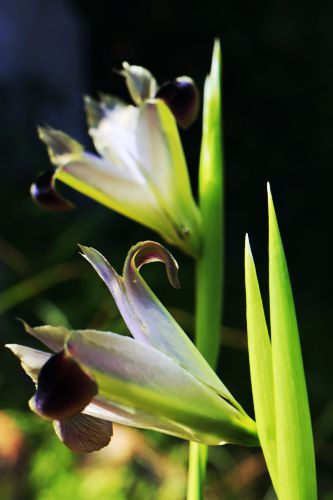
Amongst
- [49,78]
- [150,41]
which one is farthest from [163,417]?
[150,41]

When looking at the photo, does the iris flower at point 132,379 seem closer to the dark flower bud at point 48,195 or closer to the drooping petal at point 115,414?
the drooping petal at point 115,414

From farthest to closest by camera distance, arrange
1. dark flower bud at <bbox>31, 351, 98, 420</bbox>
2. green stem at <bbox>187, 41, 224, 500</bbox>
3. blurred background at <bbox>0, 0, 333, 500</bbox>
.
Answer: blurred background at <bbox>0, 0, 333, 500</bbox>, green stem at <bbox>187, 41, 224, 500</bbox>, dark flower bud at <bbox>31, 351, 98, 420</bbox>

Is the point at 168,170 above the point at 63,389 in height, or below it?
below

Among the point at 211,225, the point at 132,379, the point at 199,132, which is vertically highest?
the point at 132,379

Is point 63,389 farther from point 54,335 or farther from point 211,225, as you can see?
point 211,225

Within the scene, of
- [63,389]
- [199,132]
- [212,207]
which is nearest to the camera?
[63,389]

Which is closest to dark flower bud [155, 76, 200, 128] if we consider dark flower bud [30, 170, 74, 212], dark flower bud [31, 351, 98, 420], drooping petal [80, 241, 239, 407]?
dark flower bud [30, 170, 74, 212]

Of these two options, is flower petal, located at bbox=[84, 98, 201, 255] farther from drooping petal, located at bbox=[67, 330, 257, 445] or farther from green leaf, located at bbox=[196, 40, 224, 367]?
drooping petal, located at bbox=[67, 330, 257, 445]

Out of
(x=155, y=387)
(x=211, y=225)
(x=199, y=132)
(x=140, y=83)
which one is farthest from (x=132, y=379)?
(x=199, y=132)
